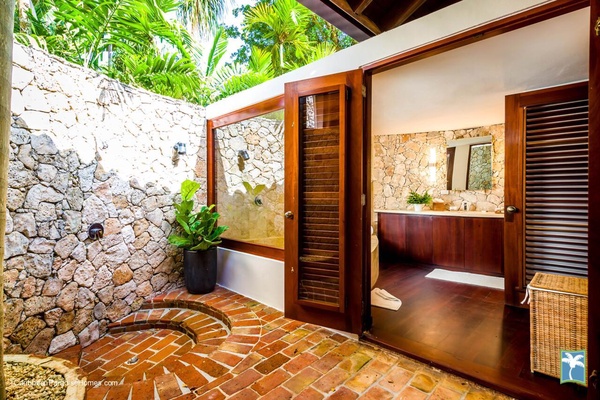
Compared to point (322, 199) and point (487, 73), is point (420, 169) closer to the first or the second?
point (487, 73)

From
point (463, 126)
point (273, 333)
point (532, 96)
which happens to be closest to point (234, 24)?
point (463, 126)

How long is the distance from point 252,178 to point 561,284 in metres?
3.11

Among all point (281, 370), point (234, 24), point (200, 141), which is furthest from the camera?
point (234, 24)

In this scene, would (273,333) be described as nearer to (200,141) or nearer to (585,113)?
(200,141)

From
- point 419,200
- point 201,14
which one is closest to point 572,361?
point 419,200

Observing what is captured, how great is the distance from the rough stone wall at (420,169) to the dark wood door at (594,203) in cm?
357

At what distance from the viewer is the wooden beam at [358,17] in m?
2.64

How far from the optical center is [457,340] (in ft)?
7.51

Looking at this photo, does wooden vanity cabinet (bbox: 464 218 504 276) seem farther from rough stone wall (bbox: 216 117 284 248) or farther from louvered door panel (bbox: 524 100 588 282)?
rough stone wall (bbox: 216 117 284 248)

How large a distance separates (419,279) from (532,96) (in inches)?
98.3

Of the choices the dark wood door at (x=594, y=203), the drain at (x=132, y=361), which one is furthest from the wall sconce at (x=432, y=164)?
the drain at (x=132, y=361)

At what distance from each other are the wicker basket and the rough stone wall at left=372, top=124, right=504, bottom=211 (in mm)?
3067

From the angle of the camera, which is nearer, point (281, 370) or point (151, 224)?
point (281, 370)

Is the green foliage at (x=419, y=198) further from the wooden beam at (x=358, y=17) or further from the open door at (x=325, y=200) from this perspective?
the open door at (x=325, y=200)
